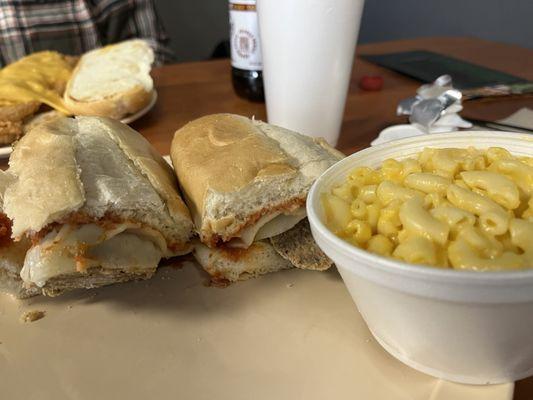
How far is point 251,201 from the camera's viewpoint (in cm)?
114

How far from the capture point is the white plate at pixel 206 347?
2.88 ft

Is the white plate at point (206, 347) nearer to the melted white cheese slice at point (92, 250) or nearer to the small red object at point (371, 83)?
the melted white cheese slice at point (92, 250)

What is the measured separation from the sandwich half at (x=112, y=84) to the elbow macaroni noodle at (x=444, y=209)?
1246mm

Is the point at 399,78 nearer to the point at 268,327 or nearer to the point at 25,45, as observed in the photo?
the point at 268,327

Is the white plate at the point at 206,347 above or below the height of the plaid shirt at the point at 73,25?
above

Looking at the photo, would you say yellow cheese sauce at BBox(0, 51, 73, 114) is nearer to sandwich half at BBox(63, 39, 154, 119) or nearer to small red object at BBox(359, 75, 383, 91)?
sandwich half at BBox(63, 39, 154, 119)

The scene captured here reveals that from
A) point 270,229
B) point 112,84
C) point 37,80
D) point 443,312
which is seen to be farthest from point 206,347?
point 37,80

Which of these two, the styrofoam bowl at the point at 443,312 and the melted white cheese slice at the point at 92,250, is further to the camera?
the melted white cheese slice at the point at 92,250

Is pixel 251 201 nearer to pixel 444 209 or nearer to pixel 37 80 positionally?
pixel 444 209

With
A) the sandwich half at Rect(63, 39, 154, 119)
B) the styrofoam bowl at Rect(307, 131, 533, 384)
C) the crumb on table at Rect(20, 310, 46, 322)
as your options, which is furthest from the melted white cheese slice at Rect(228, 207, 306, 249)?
the sandwich half at Rect(63, 39, 154, 119)

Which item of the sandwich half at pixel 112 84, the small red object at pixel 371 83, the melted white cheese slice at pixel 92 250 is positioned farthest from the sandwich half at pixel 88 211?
the small red object at pixel 371 83

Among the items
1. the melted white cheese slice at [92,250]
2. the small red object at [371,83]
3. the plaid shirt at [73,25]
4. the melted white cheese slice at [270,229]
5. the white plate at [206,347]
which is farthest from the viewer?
the plaid shirt at [73,25]

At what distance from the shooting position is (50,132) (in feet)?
4.26

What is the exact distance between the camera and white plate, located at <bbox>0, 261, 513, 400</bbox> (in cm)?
88
